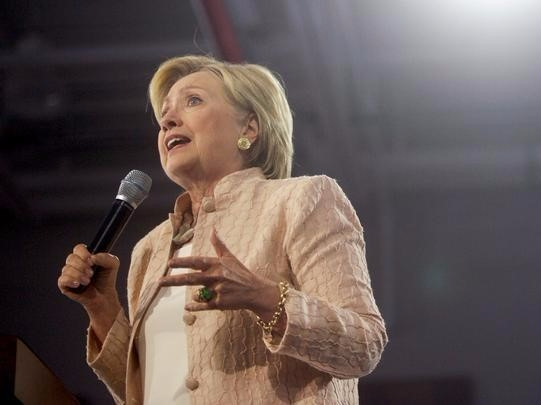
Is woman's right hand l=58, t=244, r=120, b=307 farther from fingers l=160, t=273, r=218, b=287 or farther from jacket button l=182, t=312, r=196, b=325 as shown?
fingers l=160, t=273, r=218, b=287

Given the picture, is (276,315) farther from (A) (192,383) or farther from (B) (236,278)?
(A) (192,383)

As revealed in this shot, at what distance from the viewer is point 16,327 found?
3121 millimetres

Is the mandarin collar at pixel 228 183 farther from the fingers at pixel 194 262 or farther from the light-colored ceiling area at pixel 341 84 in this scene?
the light-colored ceiling area at pixel 341 84

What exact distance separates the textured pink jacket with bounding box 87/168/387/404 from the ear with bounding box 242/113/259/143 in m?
0.18

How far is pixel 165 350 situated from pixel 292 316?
0.94 ft

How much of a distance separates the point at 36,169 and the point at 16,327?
26.0 inches

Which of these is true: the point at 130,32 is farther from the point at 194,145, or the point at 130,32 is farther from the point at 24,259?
the point at 194,145

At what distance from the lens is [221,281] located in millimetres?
1161

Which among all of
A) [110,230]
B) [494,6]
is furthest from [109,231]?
[494,6]

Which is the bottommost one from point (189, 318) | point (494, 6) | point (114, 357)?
point (114, 357)

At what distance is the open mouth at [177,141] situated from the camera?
5.33ft

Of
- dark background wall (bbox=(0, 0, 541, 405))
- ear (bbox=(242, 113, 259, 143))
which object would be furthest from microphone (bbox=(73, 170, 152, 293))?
dark background wall (bbox=(0, 0, 541, 405))

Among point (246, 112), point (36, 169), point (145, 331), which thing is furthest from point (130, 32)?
point (145, 331)

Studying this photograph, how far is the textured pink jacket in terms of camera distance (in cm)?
125
